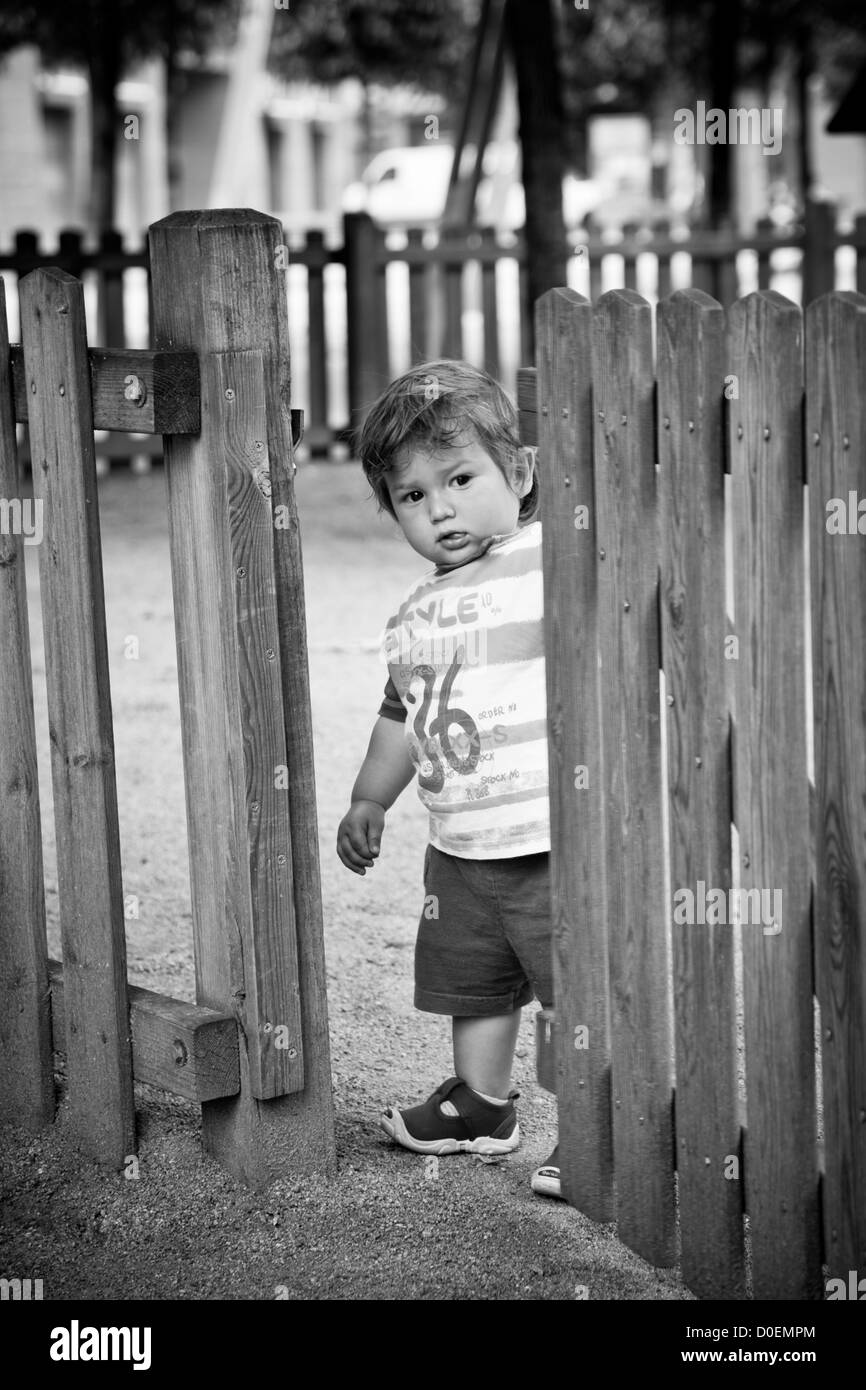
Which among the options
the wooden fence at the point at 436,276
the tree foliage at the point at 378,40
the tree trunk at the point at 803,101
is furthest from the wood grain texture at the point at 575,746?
the tree trunk at the point at 803,101

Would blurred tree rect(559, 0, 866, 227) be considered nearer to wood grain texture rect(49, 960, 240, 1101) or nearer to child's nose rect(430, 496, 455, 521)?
child's nose rect(430, 496, 455, 521)

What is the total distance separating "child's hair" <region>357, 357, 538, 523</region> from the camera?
2811 mm

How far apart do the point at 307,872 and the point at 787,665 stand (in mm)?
949

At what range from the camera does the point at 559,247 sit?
36.9 ft

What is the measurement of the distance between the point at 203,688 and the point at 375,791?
16.1 inches

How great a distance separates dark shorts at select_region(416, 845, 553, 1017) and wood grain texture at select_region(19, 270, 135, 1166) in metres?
0.54

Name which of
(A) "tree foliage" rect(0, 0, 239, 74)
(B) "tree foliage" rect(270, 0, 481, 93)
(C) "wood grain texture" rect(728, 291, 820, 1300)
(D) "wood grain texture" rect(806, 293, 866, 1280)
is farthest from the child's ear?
(B) "tree foliage" rect(270, 0, 481, 93)

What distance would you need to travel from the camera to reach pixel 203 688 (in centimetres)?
277

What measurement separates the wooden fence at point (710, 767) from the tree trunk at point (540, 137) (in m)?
8.44

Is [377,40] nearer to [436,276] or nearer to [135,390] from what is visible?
[436,276]

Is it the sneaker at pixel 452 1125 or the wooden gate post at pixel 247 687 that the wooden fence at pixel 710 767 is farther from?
the wooden gate post at pixel 247 687

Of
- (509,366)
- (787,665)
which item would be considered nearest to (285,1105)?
(787,665)

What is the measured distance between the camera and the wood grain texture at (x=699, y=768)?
2.29 m

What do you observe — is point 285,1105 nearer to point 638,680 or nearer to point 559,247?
point 638,680
